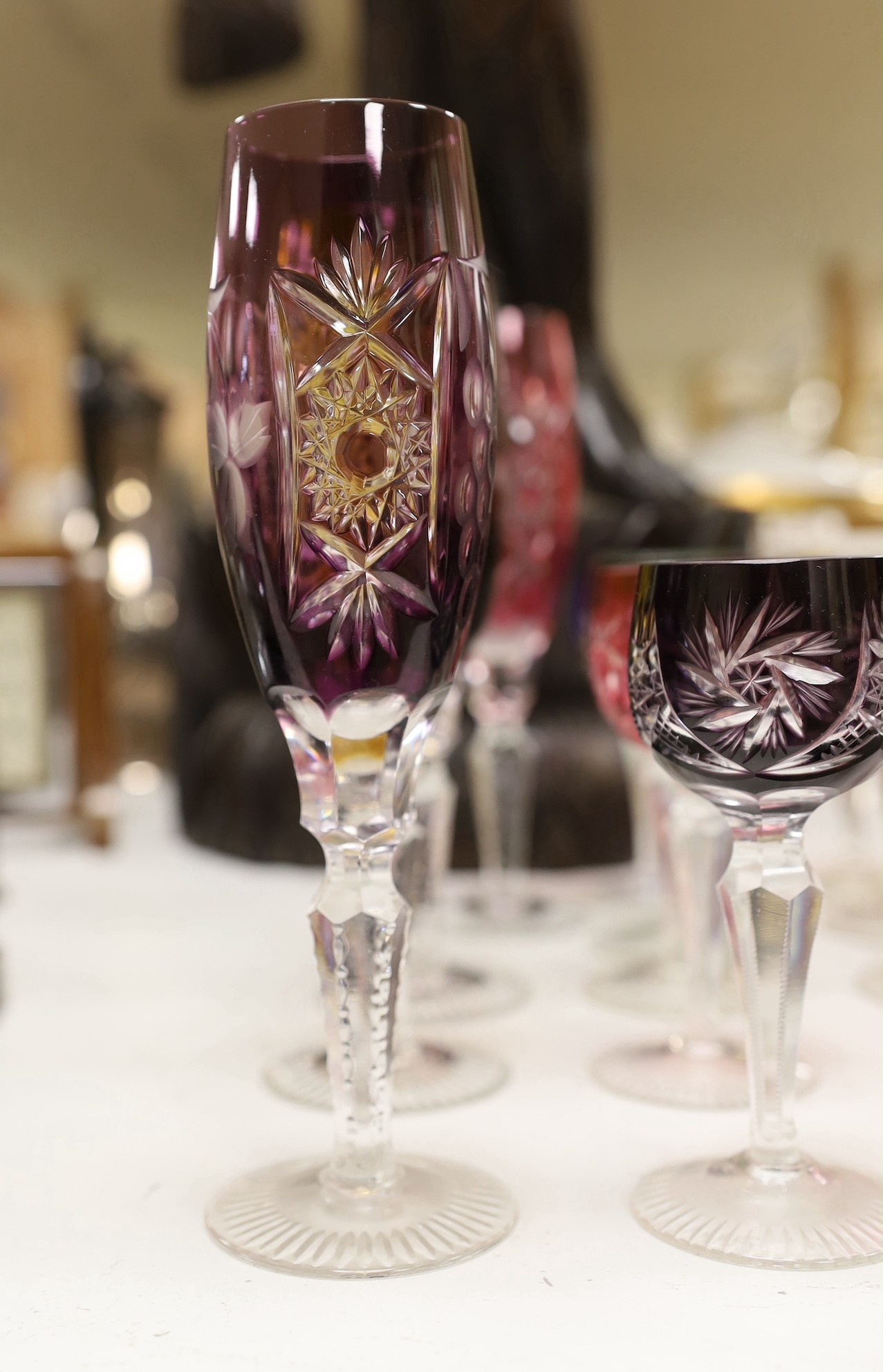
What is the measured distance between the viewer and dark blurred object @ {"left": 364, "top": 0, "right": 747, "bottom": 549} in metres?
1.24

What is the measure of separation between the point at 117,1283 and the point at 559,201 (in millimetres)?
1110

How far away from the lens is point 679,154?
235 cm

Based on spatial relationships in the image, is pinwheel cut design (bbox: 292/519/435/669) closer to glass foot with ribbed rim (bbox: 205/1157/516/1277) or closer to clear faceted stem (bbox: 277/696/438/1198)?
clear faceted stem (bbox: 277/696/438/1198)

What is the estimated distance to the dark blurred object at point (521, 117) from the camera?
124cm

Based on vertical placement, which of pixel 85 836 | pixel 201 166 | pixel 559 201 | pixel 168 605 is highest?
pixel 201 166

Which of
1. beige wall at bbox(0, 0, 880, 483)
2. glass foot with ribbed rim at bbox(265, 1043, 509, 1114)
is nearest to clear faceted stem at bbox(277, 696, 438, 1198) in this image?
glass foot with ribbed rim at bbox(265, 1043, 509, 1114)

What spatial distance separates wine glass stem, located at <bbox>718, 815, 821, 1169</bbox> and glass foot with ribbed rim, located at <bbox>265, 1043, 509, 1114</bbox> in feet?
0.50

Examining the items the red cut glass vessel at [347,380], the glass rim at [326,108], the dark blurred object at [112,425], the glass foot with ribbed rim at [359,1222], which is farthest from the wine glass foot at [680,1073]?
the dark blurred object at [112,425]

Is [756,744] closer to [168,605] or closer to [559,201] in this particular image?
[559,201]

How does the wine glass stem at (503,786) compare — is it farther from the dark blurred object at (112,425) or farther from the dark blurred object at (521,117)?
the dark blurred object at (112,425)

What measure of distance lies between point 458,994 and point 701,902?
5.7 inches

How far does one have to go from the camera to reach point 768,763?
1.19 feet

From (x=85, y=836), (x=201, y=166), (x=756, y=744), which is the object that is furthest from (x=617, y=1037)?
(x=201, y=166)

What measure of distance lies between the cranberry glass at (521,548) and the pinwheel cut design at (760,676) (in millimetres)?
321
